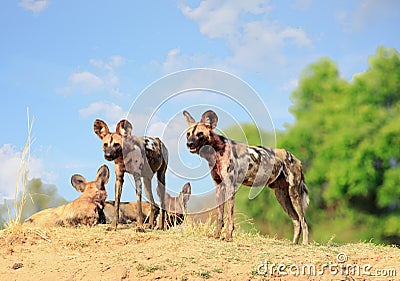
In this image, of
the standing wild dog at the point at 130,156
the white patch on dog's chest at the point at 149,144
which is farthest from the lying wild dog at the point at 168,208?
the white patch on dog's chest at the point at 149,144

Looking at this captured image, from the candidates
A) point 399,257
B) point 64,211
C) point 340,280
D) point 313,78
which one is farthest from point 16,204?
point 313,78

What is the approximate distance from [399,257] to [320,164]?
411 inches

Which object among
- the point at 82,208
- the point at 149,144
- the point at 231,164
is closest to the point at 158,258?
the point at 231,164

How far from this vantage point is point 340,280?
6898 millimetres

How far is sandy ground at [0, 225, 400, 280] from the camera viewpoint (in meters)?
6.63

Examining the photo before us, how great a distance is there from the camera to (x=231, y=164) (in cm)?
855

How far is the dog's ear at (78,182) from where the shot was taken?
1077 centimetres

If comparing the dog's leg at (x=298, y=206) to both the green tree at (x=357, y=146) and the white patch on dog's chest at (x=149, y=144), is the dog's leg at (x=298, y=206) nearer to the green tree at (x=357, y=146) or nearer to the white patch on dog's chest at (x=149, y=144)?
the white patch on dog's chest at (x=149, y=144)

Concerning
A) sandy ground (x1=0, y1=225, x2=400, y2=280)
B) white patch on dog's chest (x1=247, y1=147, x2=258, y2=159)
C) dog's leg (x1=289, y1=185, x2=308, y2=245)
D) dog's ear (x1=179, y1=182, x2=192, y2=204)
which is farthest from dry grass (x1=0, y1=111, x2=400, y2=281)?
dog's ear (x1=179, y1=182, x2=192, y2=204)

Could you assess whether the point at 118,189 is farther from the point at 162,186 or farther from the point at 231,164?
the point at 231,164

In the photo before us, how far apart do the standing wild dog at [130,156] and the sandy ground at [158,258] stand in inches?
34.4

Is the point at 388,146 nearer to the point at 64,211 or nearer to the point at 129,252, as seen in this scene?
the point at 64,211

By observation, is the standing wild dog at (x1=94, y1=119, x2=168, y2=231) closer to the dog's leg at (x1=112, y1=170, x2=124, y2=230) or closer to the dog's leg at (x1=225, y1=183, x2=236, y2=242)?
the dog's leg at (x1=112, y1=170, x2=124, y2=230)

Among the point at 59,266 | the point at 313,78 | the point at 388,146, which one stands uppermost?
the point at 313,78
